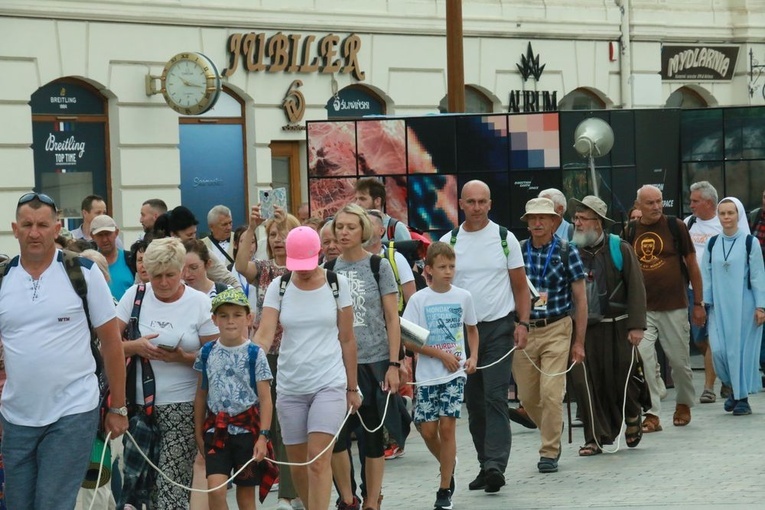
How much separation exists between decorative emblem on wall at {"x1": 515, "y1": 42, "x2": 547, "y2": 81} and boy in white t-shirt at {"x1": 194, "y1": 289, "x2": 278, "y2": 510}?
2157 centimetres

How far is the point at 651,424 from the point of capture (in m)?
13.9

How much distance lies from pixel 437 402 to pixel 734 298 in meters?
5.28

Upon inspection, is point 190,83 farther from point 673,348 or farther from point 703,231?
point 673,348

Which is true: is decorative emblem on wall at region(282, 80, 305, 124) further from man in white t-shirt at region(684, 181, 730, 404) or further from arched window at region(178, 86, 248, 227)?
man in white t-shirt at region(684, 181, 730, 404)

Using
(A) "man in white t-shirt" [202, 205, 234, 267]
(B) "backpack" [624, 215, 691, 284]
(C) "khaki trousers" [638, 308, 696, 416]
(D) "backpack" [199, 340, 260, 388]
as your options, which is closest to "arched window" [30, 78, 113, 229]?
(A) "man in white t-shirt" [202, 205, 234, 267]

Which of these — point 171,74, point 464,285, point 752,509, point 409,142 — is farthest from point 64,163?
point 752,509

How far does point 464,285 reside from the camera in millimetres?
11406

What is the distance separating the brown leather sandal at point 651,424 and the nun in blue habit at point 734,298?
3.86 feet

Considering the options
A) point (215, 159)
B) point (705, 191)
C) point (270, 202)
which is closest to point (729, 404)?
point (705, 191)

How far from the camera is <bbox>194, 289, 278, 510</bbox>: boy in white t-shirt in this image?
8758mm

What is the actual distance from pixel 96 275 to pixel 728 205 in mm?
8225

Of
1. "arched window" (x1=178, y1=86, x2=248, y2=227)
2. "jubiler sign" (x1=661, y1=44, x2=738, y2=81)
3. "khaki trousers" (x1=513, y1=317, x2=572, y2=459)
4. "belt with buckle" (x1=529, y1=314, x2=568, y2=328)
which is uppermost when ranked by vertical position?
"jubiler sign" (x1=661, y1=44, x2=738, y2=81)

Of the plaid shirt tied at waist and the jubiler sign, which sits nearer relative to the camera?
the plaid shirt tied at waist

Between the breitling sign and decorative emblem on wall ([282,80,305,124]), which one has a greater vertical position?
the breitling sign
